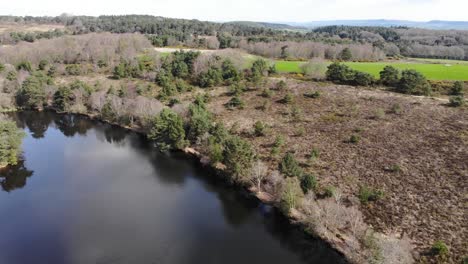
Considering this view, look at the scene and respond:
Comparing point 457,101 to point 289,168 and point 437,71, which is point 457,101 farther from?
point 289,168

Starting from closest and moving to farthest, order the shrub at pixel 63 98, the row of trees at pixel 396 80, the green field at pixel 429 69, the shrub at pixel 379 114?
the shrub at pixel 379 114 < the row of trees at pixel 396 80 < the green field at pixel 429 69 < the shrub at pixel 63 98

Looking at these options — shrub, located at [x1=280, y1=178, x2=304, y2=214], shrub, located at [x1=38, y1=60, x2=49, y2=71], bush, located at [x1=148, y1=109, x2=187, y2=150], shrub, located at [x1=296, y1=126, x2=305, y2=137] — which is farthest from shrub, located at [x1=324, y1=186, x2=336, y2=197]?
shrub, located at [x1=38, y1=60, x2=49, y2=71]

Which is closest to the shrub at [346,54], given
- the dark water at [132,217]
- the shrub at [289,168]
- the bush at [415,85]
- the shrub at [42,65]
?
the bush at [415,85]

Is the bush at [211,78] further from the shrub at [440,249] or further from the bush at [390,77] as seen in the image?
the shrub at [440,249]

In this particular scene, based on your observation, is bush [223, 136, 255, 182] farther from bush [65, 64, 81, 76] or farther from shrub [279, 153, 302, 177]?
bush [65, 64, 81, 76]

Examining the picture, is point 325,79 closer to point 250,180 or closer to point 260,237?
point 250,180

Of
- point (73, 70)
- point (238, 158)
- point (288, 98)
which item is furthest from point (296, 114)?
point (73, 70)
